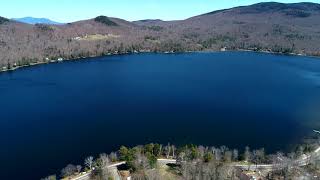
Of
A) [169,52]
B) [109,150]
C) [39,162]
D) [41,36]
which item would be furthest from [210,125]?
[41,36]

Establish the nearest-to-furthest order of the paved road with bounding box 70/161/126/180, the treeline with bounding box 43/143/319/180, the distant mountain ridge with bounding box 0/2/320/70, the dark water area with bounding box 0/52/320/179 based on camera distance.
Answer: the treeline with bounding box 43/143/319/180
the paved road with bounding box 70/161/126/180
the dark water area with bounding box 0/52/320/179
the distant mountain ridge with bounding box 0/2/320/70

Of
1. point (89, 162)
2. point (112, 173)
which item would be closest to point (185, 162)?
point (112, 173)

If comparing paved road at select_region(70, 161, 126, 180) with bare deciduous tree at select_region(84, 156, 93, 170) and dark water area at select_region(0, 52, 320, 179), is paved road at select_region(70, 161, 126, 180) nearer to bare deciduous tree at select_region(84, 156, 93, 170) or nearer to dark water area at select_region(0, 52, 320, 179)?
bare deciduous tree at select_region(84, 156, 93, 170)

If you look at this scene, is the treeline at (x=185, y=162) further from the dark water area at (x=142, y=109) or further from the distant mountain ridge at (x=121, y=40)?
the distant mountain ridge at (x=121, y=40)

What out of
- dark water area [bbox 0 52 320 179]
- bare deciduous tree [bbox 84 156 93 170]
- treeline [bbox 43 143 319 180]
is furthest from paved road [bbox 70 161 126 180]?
dark water area [bbox 0 52 320 179]

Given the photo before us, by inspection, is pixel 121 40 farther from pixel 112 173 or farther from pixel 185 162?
pixel 112 173

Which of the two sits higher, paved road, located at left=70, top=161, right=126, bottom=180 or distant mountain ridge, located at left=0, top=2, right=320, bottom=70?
distant mountain ridge, located at left=0, top=2, right=320, bottom=70

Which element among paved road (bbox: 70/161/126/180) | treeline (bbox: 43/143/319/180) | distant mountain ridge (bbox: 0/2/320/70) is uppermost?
distant mountain ridge (bbox: 0/2/320/70)
